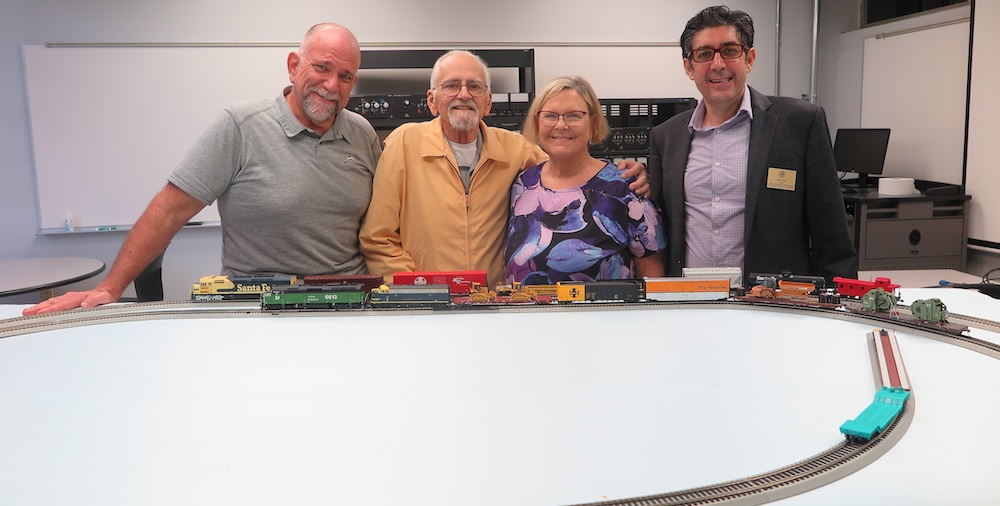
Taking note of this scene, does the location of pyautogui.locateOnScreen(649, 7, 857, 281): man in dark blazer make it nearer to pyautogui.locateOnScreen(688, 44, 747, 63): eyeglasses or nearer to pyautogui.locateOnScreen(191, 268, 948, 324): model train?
pyautogui.locateOnScreen(688, 44, 747, 63): eyeglasses

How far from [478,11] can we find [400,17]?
0.64 meters

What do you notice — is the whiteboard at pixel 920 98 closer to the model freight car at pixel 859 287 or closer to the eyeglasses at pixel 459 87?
the model freight car at pixel 859 287

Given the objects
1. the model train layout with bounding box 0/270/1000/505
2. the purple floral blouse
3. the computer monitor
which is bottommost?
the model train layout with bounding box 0/270/1000/505

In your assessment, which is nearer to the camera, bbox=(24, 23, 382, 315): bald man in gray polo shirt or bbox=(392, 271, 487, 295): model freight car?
bbox=(392, 271, 487, 295): model freight car

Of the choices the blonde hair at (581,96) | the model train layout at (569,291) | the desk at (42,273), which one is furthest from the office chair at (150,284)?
the blonde hair at (581,96)

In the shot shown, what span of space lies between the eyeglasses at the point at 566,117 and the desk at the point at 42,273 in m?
3.19

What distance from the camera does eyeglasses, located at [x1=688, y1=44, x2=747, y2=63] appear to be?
106 inches

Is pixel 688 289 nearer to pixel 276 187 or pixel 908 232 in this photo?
pixel 276 187

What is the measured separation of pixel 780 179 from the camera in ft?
8.93

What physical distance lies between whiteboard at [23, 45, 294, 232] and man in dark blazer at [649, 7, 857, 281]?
4043 mm

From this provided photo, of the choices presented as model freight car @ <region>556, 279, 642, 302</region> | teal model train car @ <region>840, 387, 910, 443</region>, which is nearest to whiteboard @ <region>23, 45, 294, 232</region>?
model freight car @ <region>556, 279, 642, 302</region>

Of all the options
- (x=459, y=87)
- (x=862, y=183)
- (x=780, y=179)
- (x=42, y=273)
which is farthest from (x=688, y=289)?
(x=862, y=183)

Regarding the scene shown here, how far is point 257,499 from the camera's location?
4.26ft

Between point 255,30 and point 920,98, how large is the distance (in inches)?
201
